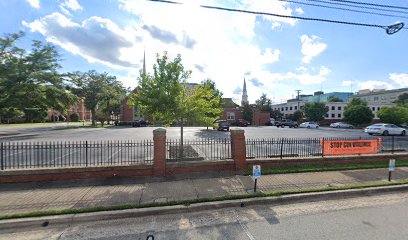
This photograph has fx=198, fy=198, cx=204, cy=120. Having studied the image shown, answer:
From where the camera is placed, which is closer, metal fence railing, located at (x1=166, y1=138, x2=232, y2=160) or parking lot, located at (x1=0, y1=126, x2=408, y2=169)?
parking lot, located at (x1=0, y1=126, x2=408, y2=169)

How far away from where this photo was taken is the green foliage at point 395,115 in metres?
30.5

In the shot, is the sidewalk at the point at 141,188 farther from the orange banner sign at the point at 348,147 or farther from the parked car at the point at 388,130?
the parked car at the point at 388,130

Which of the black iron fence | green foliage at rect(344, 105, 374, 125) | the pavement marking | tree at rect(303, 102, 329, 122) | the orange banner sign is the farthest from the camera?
tree at rect(303, 102, 329, 122)

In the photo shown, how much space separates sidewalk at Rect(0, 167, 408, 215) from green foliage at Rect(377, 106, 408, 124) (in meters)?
31.8

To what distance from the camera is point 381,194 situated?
6.52 meters

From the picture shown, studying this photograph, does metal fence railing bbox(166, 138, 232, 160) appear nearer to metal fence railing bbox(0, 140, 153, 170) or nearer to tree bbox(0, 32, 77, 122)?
metal fence railing bbox(0, 140, 153, 170)

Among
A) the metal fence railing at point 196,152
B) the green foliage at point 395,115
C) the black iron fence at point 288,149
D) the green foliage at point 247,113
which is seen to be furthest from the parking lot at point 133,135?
the green foliage at point 247,113

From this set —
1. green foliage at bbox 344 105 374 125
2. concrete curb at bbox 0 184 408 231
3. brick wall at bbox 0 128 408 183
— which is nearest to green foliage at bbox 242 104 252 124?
green foliage at bbox 344 105 374 125

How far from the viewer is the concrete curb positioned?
4.46 metres

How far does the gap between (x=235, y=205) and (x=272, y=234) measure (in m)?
1.49

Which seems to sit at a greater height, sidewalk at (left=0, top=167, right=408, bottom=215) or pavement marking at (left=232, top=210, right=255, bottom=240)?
sidewalk at (left=0, top=167, right=408, bottom=215)

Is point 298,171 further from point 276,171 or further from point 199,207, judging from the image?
point 199,207

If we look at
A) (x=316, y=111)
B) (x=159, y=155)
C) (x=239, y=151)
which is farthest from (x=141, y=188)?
(x=316, y=111)

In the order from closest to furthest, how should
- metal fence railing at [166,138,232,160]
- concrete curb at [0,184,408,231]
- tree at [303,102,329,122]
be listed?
concrete curb at [0,184,408,231]
metal fence railing at [166,138,232,160]
tree at [303,102,329,122]
